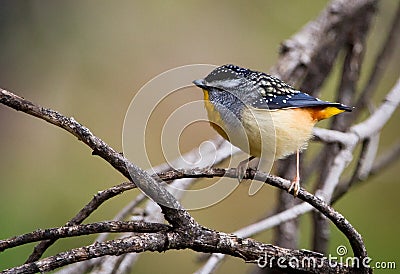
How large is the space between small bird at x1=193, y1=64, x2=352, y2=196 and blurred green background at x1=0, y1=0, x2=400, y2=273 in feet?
3.72

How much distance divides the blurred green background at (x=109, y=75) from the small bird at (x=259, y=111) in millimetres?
1135

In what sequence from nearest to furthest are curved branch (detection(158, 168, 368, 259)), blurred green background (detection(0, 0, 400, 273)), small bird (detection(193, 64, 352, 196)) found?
curved branch (detection(158, 168, 368, 259))
small bird (detection(193, 64, 352, 196))
blurred green background (detection(0, 0, 400, 273))

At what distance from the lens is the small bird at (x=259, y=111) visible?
1.41 meters

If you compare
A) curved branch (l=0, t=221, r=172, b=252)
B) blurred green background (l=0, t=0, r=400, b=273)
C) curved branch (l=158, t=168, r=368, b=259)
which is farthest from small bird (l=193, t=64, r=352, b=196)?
blurred green background (l=0, t=0, r=400, b=273)

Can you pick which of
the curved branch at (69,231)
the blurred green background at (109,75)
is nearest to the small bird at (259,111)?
the curved branch at (69,231)

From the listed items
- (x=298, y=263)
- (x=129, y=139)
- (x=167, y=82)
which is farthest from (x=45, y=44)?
(x=298, y=263)

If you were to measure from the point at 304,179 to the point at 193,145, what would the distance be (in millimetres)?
595

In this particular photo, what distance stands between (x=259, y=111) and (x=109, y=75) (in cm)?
182

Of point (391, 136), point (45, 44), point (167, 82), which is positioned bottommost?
point (167, 82)

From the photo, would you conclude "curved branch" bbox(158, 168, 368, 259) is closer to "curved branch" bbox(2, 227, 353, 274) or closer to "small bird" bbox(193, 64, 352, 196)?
"curved branch" bbox(2, 227, 353, 274)

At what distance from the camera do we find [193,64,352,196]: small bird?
55.6 inches

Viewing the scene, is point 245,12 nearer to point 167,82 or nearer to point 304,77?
point 304,77

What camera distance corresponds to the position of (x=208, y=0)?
3.37 metres

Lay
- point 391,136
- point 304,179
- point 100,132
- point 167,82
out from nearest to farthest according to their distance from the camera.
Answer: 1. point 167,82
2. point 304,179
3. point 391,136
4. point 100,132
